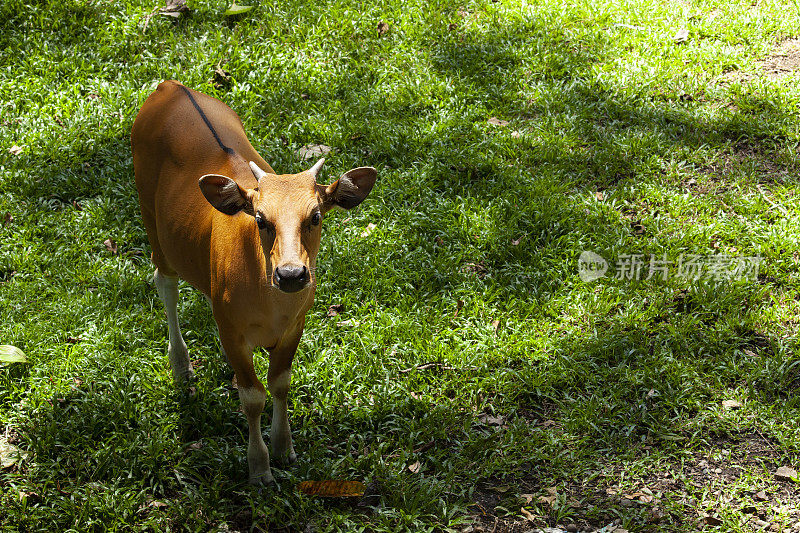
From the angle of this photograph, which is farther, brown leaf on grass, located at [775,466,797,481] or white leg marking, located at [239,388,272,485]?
brown leaf on grass, located at [775,466,797,481]

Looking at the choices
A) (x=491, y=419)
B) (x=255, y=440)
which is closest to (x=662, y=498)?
(x=491, y=419)

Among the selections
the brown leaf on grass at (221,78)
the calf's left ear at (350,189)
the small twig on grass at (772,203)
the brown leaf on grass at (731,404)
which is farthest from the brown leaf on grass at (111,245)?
the small twig on grass at (772,203)

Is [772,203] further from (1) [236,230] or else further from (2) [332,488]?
(1) [236,230]

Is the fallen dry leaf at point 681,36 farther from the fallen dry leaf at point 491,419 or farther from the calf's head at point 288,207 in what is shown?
the calf's head at point 288,207

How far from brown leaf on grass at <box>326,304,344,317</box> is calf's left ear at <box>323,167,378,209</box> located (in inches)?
73.0

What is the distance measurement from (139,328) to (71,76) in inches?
135

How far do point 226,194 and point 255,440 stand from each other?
4.81ft

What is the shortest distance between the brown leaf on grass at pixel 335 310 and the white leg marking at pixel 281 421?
107 centimetres

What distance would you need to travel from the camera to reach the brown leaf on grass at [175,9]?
26.4 feet

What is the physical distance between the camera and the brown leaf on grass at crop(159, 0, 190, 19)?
8.03m

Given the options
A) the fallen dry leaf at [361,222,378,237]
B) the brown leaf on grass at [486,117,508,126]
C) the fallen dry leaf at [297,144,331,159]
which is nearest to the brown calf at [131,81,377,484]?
the fallen dry leaf at [361,222,378,237]

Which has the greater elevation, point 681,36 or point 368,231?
→ point 681,36

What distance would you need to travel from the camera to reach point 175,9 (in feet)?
26.6

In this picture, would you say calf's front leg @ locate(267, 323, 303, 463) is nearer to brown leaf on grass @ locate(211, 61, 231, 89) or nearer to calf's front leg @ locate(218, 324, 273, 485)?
calf's front leg @ locate(218, 324, 273, 485)
